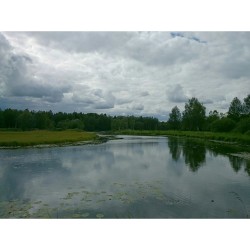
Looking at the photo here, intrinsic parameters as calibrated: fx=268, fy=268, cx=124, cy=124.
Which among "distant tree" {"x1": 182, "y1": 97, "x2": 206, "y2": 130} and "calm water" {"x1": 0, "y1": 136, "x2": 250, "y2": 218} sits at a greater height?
"distant tree" {"x1": 182, "y1": 97, "x2": 206, "y2": 130}

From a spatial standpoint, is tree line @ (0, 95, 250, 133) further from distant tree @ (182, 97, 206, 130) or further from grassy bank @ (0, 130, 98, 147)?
grassy bank @ (0, 130, 98, 147)

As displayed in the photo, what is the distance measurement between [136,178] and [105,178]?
1.19 metres

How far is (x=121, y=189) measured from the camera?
8.60 meters

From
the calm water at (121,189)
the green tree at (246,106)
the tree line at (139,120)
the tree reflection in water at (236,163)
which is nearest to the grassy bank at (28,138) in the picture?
the tree line at (139,120)

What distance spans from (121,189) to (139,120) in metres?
55.2

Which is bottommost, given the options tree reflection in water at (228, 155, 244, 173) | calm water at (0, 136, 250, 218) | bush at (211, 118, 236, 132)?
calm water at (0, 136, 250, 218)

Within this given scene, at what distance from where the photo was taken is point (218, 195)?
813 centimetres

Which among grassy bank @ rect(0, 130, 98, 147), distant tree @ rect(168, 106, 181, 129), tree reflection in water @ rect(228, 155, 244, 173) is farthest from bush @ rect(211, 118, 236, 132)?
grassy bank @ rect(0, 130, 98, 147)

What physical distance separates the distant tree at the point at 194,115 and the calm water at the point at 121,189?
27.1 m

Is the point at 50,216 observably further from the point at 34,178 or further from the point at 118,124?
the point at 118,124

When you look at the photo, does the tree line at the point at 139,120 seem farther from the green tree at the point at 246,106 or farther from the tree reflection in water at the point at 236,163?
the tree reflection in water at the point at 236,163

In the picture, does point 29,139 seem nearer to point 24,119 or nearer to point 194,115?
point 24,119

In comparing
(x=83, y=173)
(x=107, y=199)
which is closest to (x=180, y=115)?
(x=83, y=173)

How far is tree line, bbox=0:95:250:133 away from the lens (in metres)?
14.2
